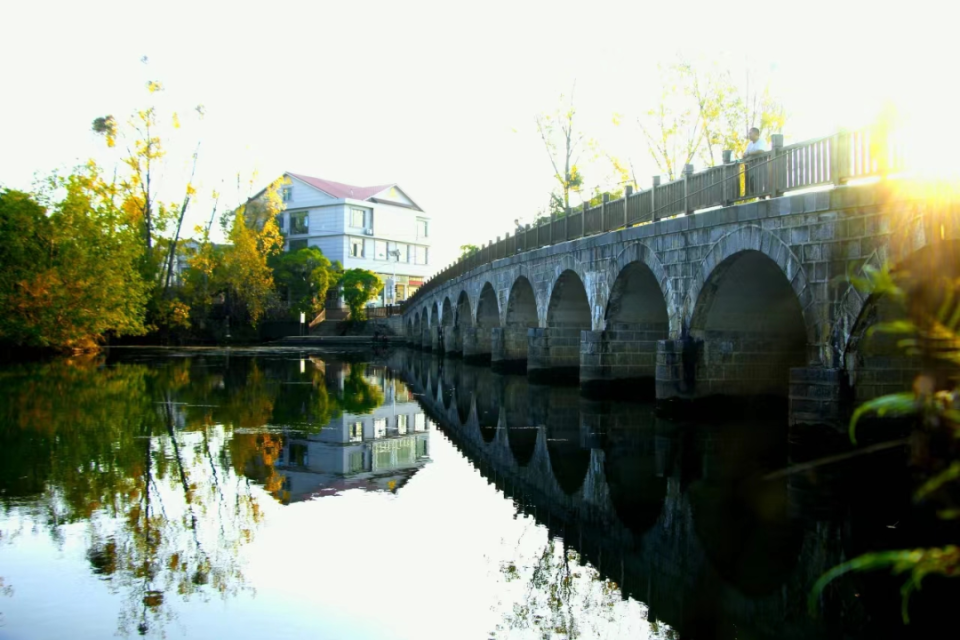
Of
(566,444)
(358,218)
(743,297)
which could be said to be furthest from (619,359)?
(358,218)

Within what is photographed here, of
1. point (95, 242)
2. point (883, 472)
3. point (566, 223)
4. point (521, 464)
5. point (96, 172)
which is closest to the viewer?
point (883, 472)

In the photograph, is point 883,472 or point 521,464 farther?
point 521,464

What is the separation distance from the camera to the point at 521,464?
14.5 meters

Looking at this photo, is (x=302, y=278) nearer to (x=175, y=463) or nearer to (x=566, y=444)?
(x=566, y=444)

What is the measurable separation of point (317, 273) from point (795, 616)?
58.5m

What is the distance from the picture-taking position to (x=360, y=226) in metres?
74.1

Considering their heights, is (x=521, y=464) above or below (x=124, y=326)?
below

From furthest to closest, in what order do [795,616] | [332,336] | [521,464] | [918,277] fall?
[332,336]
[521,464]
[795,616]
[918,277]

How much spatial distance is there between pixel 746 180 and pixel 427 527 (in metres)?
10.1

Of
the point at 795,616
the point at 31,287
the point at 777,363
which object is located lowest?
the point at 795,616

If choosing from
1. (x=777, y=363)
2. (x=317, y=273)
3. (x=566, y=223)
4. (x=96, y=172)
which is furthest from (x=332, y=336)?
(x=777, y=363)

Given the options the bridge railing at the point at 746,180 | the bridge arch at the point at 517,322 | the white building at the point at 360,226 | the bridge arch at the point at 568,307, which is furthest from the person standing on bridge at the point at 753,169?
the white building at the point at 360,226

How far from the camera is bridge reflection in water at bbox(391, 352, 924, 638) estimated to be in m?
7.57

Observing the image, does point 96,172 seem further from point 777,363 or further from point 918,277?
point 918,277
